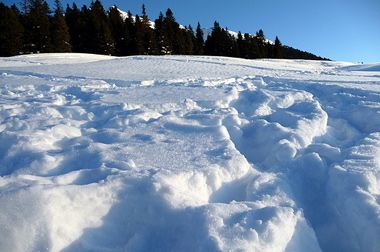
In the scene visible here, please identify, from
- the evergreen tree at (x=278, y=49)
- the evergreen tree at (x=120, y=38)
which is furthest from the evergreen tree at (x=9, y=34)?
the evergreen tree at (x=278, y=49)

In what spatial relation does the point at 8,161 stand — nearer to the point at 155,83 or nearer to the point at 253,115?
the point at 253,115

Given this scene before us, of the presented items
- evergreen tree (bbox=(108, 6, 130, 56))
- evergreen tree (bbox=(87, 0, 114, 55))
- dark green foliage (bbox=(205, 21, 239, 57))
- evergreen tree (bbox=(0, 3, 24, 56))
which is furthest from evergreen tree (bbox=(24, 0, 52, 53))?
dark green foliage (bbox=(205, 21, 239, 57))

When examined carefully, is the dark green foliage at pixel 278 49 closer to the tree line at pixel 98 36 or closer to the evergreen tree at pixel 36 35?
the tree line at pixel 98 36

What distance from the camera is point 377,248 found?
135 cm

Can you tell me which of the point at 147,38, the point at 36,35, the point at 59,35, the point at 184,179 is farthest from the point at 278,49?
the point at 184,179

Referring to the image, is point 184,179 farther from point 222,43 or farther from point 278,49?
point 278,49

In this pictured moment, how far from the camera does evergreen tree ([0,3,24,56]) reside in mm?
20297

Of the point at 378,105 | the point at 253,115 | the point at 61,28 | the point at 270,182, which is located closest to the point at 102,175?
the point at 270,182

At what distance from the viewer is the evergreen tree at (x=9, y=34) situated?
2030 centimetres

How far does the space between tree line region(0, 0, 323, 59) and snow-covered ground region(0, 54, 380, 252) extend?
24.6 meters

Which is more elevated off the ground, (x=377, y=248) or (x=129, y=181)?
(x=129, y=181)

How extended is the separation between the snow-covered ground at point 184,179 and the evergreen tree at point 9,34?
78.0 ft

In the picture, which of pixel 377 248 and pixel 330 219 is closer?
pixel 377 248

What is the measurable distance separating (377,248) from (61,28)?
28.9 m
